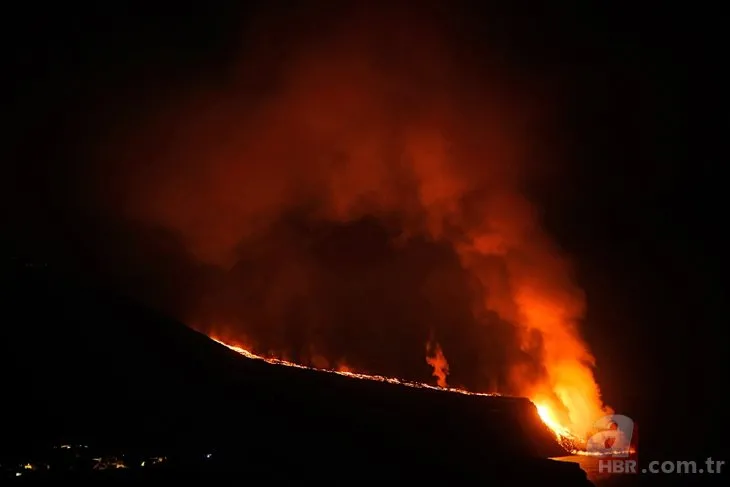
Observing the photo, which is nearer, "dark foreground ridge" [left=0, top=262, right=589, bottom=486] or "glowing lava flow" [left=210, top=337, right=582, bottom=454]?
"dark foreground ridge" [left=0, top=262, right=589, bottom=486]

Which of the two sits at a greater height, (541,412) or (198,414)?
(541,412)

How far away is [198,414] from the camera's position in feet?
110

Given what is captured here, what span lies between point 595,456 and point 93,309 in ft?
107

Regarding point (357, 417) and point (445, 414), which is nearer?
point (357, 417)

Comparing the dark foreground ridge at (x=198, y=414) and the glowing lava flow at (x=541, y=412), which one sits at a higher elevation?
the glowing lava flow at (x=541, y=412)

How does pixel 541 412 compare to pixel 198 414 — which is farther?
pixel 541 412

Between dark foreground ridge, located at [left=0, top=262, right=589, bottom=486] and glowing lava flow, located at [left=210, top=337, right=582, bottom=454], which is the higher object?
glowing lava flow, located at [left=210, top=337, right=582, bottom=454]

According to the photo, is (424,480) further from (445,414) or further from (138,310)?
(138,310)

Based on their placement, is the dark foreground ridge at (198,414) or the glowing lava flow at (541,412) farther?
the glowing lava flow at (541,412)

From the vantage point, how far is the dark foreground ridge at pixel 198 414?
30.0m

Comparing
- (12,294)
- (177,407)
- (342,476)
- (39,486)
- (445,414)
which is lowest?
(39,486)

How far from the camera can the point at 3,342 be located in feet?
117

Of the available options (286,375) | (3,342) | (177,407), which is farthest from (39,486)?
(286,375)

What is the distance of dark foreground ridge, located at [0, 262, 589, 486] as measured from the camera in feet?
98.3
